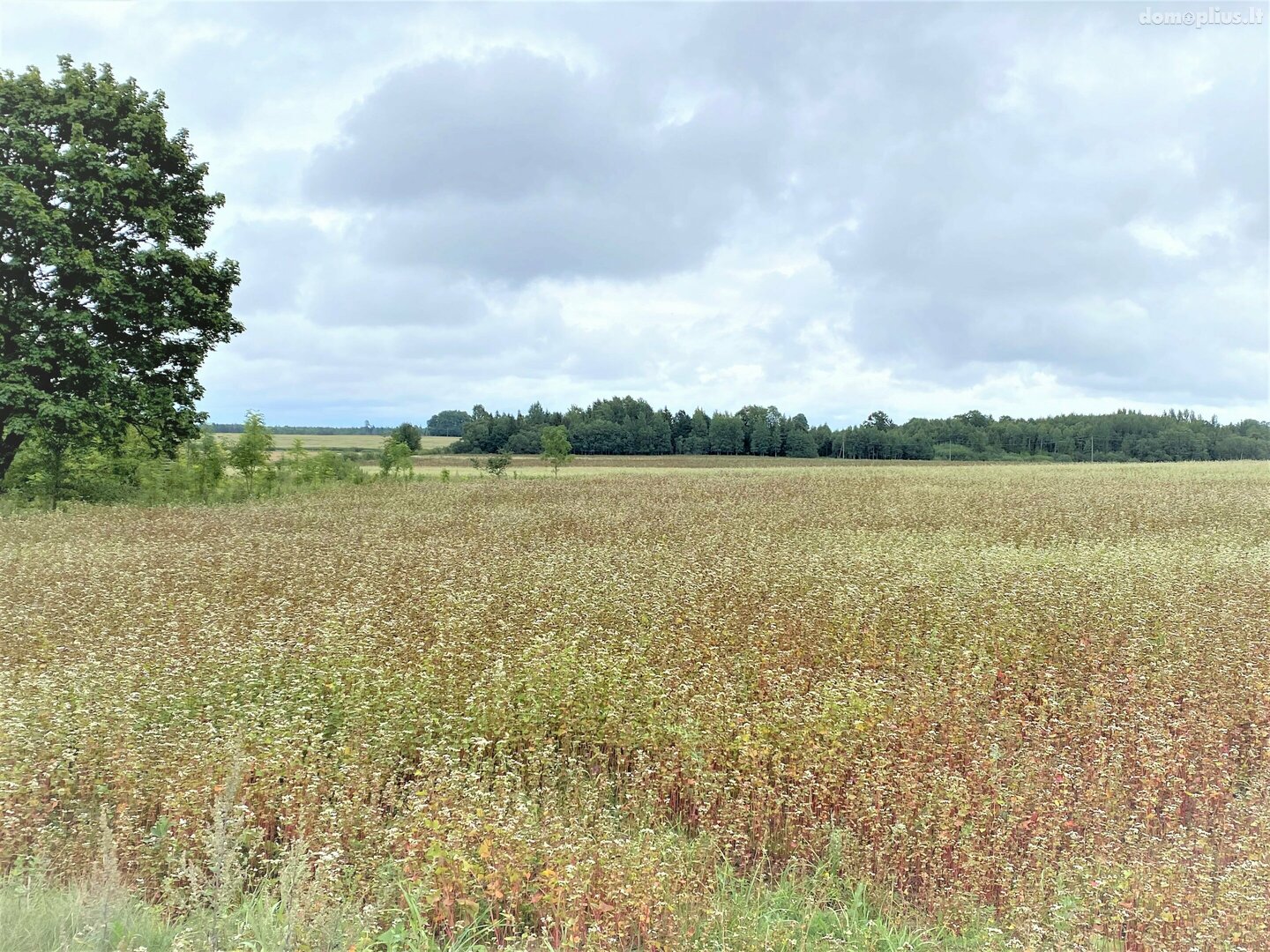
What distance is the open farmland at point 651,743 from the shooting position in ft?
13.0

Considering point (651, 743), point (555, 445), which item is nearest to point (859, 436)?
point (555, 445)

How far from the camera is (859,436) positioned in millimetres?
127000

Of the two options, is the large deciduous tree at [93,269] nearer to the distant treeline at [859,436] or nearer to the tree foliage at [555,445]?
the tree foliage at [555,445]

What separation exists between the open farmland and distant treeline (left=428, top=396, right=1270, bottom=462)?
94223mm

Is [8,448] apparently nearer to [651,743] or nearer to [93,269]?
[93,269]

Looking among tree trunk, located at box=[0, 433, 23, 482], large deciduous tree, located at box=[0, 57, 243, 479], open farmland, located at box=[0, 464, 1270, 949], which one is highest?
large deciduous tree, located at box=[0, 57, 243, 479]

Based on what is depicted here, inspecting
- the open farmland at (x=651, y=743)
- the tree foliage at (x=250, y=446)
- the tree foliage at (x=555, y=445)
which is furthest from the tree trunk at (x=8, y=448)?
the tree foliage at (x=555, y=445)

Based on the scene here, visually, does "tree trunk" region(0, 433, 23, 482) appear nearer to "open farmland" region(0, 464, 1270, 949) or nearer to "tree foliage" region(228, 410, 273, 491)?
"tree foliage" region(228, 410, 273, 491)

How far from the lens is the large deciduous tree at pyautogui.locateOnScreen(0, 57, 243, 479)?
20500mm

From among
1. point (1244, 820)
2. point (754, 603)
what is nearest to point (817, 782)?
point (1244, 820)

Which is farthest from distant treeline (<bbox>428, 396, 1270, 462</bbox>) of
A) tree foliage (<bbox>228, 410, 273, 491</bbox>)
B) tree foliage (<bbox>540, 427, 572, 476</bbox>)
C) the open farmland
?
the open farmland

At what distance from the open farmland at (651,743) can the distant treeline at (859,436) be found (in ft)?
309

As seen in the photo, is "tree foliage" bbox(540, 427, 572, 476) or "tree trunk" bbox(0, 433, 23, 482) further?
"tree foliage" bbox(540, 427, 572, 476)

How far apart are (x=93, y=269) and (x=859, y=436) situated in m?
120
